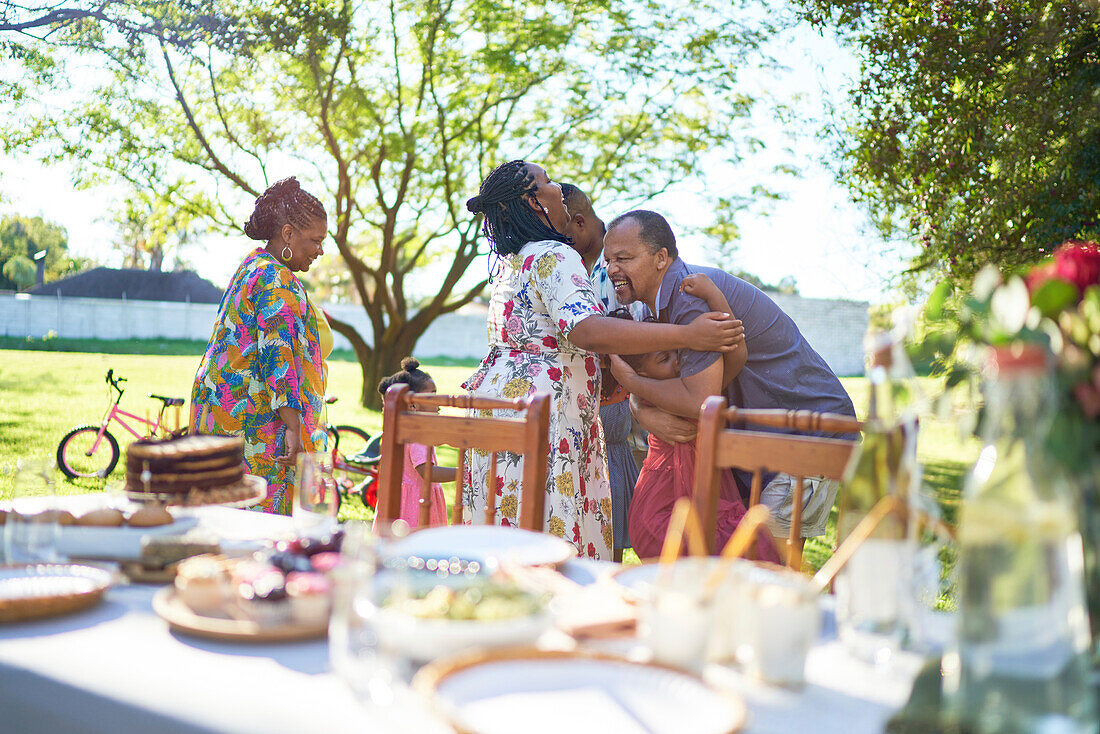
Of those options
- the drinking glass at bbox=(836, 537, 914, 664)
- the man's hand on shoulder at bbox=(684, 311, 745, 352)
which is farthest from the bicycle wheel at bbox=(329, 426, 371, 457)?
the drinking glass at bbox=(836, 537, 914, 664)

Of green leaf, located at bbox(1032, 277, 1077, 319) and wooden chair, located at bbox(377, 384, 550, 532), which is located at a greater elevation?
green leaf, located at bbox(1032, 277, 1077, 319)

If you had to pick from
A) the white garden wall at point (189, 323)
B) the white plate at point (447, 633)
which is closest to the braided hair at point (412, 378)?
the white plate at point (447, 633)

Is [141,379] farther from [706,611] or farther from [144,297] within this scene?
[144,297]

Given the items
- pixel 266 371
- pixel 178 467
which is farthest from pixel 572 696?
pixel 266 371

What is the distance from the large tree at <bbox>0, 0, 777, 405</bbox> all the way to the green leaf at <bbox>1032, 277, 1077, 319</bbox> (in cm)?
895

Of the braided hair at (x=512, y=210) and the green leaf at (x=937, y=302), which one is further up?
the braided hair at (x=512, y=210)

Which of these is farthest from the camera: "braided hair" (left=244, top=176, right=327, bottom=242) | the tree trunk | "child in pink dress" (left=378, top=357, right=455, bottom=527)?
the tree trunk

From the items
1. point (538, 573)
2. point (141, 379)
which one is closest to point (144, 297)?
point (141, 379)

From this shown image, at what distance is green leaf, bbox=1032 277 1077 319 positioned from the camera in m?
1.00

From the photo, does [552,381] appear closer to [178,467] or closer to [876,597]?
[178,467]

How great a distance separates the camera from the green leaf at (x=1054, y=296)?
1.00 m

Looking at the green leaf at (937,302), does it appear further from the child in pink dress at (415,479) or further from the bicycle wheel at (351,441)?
the bicycle wheel at (351,441)

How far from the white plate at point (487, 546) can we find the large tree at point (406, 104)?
27.3 feet

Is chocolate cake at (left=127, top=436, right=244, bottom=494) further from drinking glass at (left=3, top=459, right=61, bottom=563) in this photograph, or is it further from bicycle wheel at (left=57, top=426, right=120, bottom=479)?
bicycle wheel at (left=57, top=426, right=120, bottom=479)
